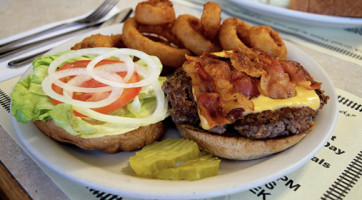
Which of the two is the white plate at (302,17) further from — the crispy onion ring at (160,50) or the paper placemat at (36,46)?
the paper placemat at (36,46)

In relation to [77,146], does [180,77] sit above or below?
above

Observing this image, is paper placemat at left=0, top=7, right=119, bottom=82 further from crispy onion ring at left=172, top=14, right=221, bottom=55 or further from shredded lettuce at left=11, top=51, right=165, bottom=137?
crispy onion ring at left=172, top=14, right=221, bottom=55

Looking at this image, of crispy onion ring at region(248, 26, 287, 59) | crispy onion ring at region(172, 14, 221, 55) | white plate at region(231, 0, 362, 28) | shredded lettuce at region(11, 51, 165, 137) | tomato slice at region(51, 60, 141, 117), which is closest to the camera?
shredded lettuce at region(11, 51, 165, 137)

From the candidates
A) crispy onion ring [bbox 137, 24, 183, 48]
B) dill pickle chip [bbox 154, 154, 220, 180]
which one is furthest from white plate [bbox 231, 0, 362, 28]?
dill pickle chip [bbox 154, 154, 220, 180]

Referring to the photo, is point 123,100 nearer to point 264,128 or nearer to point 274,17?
point 264,128

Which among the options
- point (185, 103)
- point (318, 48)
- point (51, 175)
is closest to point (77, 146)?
point (51, 175)

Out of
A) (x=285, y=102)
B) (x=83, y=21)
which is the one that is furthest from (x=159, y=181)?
(x=83, y=21)
